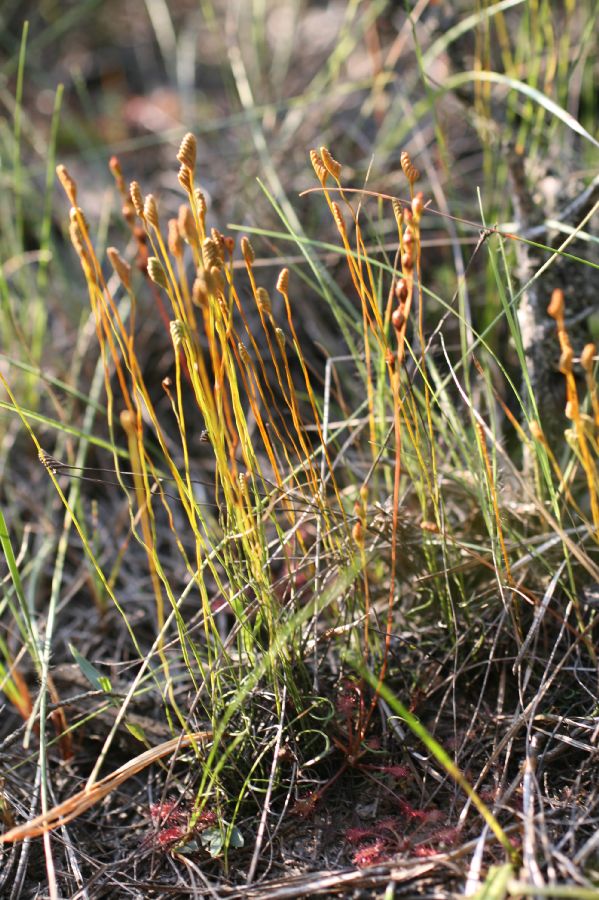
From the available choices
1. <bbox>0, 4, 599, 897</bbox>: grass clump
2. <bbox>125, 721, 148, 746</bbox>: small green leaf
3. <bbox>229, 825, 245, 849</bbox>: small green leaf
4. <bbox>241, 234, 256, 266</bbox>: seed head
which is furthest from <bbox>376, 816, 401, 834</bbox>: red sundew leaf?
<bbox>241, 234, 256, 266</bbox>: seed head

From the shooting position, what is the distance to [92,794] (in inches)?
40.1

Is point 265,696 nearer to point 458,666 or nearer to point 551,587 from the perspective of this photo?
point 458,666

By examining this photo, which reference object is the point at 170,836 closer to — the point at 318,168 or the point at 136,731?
the point at 136,731

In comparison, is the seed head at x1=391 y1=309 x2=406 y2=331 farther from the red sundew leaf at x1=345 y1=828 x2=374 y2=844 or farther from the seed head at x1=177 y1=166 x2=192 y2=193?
the red sundew leaf at x1=345 y1=828 x2=374 y2=844

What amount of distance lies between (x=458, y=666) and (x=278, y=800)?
33 cm

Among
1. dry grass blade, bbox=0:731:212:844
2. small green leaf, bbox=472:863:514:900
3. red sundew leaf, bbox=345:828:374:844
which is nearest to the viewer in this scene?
small green leaf, bbox=472:863:514:900

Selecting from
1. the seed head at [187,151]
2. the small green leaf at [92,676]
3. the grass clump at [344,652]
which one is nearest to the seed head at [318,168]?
the grass clump at [344,652]

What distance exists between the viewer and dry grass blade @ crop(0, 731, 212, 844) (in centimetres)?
94

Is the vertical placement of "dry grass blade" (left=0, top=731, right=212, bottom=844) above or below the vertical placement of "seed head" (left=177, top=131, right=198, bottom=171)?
below

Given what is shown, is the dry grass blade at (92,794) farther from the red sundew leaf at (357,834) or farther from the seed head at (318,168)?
the seed head at (318,168)

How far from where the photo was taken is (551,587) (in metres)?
1.15

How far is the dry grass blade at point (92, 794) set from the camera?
0.94m

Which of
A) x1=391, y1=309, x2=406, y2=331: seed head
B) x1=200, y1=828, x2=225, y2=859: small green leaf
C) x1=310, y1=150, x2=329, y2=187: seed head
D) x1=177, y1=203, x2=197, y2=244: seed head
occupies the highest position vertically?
x1=310, y1=150, x2=329, y2=187: seed head

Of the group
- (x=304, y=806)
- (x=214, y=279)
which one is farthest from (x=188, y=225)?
(x=304, y=806)
